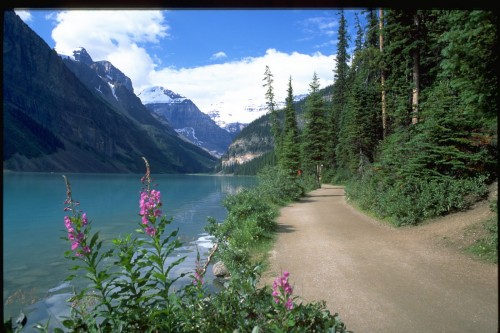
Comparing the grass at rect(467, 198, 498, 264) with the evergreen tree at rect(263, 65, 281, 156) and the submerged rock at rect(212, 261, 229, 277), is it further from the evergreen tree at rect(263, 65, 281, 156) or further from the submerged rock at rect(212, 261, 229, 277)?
the evergreen tree at rect(263, 65, 281, 156)

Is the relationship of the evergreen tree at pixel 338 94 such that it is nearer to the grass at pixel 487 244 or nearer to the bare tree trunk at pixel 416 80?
the bare tree trunk at pixel 416 80

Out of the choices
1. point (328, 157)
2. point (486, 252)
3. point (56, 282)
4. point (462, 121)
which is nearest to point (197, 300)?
point (486, 252)

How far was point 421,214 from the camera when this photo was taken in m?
13.9

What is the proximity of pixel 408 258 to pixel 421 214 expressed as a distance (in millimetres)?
4629

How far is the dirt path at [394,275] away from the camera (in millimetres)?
6129

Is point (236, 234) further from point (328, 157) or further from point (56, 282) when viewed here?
point (328, 157)

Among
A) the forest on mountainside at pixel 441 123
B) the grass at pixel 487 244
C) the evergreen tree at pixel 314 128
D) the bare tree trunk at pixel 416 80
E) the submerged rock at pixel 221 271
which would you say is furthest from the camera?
the evergreen tree at pixel 314 128

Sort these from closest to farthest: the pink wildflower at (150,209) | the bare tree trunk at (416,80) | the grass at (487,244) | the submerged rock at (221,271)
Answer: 1. the pink wildflower at (150,209)
2. the grass at (487,244)
3. the submerged rock at (221,271)
4. the bare tree trunk at (416,80)

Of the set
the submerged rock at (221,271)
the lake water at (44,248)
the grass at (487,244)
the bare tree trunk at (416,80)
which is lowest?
the lake water at (44,248)

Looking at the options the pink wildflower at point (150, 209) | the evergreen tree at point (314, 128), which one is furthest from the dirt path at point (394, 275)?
the evergreen tree at point (314, 128)

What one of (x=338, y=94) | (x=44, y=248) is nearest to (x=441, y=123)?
(x=44, y=248)

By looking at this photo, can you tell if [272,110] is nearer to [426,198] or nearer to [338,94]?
[338,94]

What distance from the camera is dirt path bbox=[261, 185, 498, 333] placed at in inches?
241

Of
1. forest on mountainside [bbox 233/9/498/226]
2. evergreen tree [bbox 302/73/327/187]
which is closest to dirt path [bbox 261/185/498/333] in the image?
forest on mountainside [bbox 233/9/498/226]
